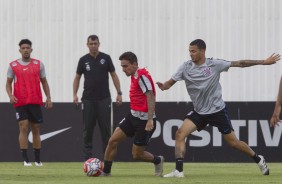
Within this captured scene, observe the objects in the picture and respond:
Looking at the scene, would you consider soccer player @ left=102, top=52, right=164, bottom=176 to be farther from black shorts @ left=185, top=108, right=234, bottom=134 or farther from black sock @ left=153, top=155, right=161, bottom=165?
black shorts @ left=185, top=108, right=234, bottom=134

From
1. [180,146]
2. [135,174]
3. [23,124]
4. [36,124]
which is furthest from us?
[36,124]

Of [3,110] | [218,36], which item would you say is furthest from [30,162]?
[218,36]

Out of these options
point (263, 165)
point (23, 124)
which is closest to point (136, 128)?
point (263, 165)

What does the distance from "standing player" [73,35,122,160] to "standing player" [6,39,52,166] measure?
0.82 meters

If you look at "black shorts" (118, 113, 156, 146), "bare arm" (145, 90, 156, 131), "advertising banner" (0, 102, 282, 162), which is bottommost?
"advertising banner" (0, 102, 282, 162)

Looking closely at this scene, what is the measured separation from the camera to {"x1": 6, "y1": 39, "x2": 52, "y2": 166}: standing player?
19984 millimetres

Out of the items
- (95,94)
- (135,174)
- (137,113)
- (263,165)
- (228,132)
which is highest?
(137,113)

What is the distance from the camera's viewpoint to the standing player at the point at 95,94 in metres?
20.5

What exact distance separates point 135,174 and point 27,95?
3.65 metres

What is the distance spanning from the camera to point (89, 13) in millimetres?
26609

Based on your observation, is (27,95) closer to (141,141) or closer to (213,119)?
(141,141)

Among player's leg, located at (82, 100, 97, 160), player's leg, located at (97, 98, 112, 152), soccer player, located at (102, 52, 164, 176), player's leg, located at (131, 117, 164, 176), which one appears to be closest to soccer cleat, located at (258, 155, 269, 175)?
player's leg, located at (131, 117, 164, 176)

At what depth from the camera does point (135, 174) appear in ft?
56.2

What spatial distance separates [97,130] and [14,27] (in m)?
5.48
